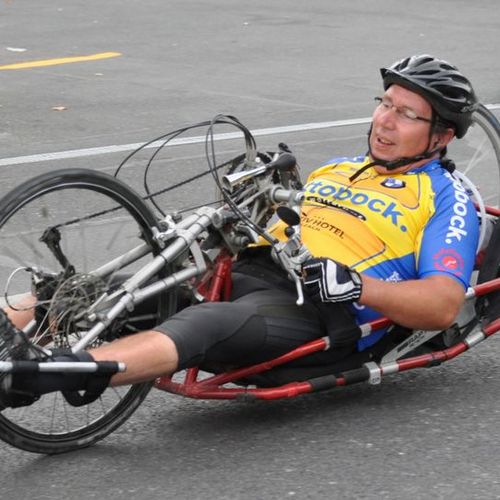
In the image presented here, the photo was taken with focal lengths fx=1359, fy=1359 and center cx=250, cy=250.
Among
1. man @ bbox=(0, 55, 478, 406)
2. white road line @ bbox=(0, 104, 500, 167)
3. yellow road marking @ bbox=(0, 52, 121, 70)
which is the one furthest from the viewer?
yellow road marking @ bbox=(0, 52, 121, 70)

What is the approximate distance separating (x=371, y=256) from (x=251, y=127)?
5.09 m

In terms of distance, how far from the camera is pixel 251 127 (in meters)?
9.41

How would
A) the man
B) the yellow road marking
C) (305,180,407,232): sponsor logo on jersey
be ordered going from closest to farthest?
the man → (305,180,407,232): sponsor logo on jersey → the yellow road marking

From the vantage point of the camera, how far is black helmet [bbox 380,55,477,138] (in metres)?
4.53

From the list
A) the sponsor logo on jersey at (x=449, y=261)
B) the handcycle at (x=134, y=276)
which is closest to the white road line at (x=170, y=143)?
the handcycle at (x=134, y=276)

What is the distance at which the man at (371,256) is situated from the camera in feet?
13.5

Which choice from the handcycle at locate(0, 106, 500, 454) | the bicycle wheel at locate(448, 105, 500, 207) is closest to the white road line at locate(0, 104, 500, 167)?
the bicycle wheel at locate(448, 105, 500, 207)

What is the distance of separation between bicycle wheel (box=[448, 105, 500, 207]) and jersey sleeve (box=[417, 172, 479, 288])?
0.72 m

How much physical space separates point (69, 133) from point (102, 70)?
8.70 ft

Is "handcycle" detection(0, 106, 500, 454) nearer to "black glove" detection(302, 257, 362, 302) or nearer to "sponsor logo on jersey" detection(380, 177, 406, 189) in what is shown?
"black glove" detection(302, 257, 362, 302)

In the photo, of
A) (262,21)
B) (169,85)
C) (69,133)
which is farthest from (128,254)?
(262,21)

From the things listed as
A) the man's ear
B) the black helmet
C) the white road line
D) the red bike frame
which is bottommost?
the white road line

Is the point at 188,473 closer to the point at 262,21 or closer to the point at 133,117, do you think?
the point at 133,117

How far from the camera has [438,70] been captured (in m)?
4.56
